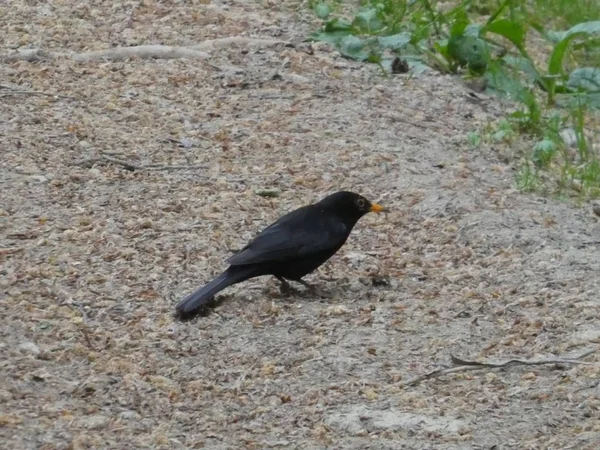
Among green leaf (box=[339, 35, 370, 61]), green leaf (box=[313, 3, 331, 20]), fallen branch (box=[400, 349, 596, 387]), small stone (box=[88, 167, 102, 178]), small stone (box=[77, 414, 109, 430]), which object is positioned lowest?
small stone (box=[88, 167, 102, 178])

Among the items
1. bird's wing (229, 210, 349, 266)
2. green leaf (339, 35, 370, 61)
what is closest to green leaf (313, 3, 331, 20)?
green leaf (339, 35, 370, 61)

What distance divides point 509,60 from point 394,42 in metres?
0.72

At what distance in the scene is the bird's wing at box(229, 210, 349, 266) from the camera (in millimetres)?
5012

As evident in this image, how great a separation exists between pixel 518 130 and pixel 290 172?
1439 millimetres

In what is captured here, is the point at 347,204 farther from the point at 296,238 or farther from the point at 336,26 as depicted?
the point at 336,26

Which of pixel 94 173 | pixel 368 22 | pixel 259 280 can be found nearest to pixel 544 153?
pixel 368 22

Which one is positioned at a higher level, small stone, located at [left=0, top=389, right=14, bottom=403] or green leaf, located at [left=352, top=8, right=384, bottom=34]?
small stone, located at [left=0, top=389, right=14, bottom=403]

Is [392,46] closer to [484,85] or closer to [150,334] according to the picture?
[484,85]

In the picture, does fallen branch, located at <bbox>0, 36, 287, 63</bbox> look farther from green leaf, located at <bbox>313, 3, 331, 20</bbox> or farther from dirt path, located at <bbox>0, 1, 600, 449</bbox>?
green leaf, located at <bbox>313, 3, 331, 20</bbox>

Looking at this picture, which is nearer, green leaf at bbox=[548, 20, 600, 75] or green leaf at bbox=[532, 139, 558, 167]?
green leaf at bbox=[532, 139, 558, 167]

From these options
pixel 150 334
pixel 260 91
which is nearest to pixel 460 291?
pixel 150 334

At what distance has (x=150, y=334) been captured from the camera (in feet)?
14.9

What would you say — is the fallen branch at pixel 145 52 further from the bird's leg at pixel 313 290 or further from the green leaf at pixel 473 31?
the bird's leg at pixel 313 290

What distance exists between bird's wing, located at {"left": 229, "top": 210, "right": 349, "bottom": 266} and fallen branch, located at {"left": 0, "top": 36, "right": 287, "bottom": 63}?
2.30 m
